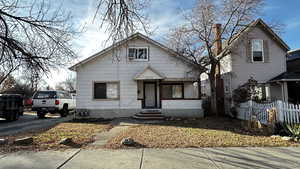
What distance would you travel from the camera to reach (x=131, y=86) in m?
13.8

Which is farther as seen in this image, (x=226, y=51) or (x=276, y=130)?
(x=226, y=51)

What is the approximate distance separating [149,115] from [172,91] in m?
3.26

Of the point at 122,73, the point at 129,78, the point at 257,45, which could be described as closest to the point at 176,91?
the point at 129,78

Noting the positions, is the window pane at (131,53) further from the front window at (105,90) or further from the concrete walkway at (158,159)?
the concrete walkway at (158,159)

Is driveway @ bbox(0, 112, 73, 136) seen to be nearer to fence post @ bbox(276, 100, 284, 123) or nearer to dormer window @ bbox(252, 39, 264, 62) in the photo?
fence post @ bbox(276, 100, 284, 123)

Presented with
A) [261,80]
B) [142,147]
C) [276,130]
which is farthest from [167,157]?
[261,80]

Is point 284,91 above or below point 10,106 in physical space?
above

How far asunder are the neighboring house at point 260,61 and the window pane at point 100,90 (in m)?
10.2

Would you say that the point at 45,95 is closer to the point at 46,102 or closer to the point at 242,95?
the point at 46,102

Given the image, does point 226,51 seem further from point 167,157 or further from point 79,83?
point 79,83

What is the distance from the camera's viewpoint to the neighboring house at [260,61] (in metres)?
14.4

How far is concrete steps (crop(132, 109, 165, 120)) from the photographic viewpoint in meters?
12.6

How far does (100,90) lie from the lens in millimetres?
13945

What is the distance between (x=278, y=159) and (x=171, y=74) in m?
9.56
